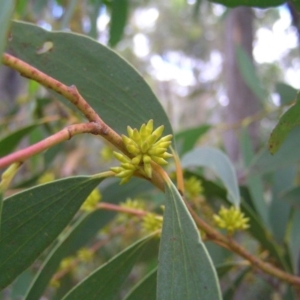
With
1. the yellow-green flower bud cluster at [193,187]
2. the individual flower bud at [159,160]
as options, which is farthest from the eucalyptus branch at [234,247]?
the yellow-green flower bud cluster at [193,187]

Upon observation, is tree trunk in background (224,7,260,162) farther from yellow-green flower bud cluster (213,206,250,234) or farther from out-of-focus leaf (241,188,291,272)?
yellow-green flower bud cluster (213,206,250,234)

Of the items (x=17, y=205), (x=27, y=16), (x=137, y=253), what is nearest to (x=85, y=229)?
(x=137, y=253)

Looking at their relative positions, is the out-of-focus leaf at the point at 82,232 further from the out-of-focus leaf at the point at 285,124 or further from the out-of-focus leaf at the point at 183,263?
the out-of-focus leaf at the point at 285,124

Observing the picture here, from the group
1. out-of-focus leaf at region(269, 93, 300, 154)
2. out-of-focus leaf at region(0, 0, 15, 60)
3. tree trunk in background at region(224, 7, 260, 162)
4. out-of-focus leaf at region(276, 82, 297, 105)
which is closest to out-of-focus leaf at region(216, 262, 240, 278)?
out-of-focus leaf at region(269, 93, 300, 154)

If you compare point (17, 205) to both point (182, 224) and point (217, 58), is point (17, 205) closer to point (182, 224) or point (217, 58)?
point (182, 224)

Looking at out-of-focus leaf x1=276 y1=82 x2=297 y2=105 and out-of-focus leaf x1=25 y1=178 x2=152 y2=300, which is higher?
out-of-focus leaf x1=276 y1=82 x2=297 y2=105
